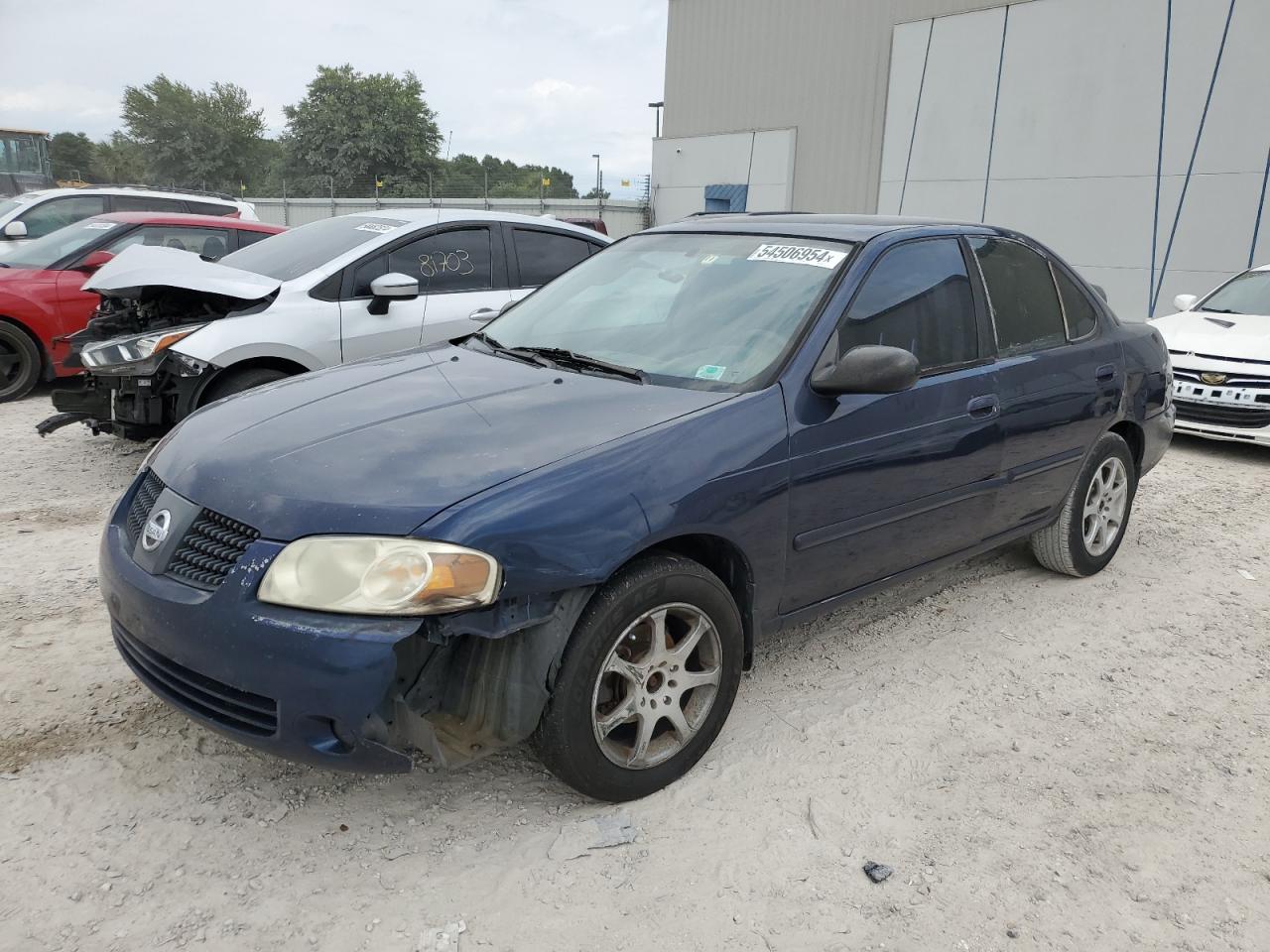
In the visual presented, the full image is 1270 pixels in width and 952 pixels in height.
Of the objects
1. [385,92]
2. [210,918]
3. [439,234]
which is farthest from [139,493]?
[385,92]

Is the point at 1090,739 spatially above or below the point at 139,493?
below

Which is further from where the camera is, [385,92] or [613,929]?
[385,92]

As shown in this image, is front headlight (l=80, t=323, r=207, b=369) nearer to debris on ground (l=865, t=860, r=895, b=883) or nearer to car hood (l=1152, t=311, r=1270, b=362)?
debris on ground (l=865, t=860, r=895, b=883)

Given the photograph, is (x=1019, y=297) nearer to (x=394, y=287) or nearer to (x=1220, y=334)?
(x=394, y=287)

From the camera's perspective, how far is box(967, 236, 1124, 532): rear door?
3799 millimetres

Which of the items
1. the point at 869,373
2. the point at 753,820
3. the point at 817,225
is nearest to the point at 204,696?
the point at 753,820

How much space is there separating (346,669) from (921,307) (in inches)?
96.8

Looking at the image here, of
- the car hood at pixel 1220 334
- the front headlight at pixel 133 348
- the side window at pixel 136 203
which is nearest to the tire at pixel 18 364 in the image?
the side window at pixel 136 203

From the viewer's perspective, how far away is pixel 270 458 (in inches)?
101

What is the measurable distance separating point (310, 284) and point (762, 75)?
1749 centimetres

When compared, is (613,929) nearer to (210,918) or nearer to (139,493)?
(210,918)

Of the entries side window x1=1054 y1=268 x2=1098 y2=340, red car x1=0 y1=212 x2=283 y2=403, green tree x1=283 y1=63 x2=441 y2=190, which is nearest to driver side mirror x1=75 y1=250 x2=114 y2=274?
red car x1=0 y1=212 x2=283 y2=403

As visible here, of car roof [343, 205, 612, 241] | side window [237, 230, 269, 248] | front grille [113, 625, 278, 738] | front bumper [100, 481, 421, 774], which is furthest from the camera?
side window [237, 230, 269, 248]

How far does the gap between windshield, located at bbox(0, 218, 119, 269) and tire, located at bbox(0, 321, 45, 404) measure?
2.22 ft
